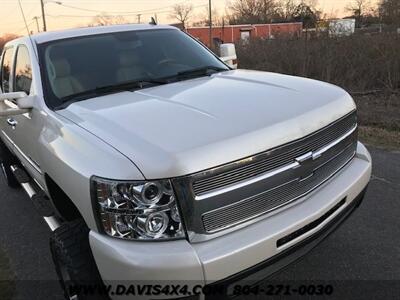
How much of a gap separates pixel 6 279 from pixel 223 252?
7.35ft

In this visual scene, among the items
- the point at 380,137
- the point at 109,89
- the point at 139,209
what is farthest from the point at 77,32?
the point at 380,137

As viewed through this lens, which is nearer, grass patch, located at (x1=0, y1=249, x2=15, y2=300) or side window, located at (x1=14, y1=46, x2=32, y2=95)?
grass patch, located at (x1=0, y1=249, x2=15, y2=300)

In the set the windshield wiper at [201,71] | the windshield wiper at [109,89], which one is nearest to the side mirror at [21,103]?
the windshield wiper at [109,89]

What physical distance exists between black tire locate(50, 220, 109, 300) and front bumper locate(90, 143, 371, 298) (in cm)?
22

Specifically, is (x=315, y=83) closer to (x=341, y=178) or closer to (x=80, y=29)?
(x=341, y=178)

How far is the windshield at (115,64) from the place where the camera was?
11.6 ft

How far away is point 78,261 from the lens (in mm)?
2559

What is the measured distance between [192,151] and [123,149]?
14.6 inches

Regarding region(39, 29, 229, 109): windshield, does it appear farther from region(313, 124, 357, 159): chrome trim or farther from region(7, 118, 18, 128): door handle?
region(313, 124, 357, 159): chrome trim

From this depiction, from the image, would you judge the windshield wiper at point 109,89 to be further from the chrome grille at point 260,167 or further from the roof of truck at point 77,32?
the chrome grille at point 260,167

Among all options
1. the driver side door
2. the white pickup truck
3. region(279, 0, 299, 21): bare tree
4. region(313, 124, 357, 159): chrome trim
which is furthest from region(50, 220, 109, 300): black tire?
region(279, 0, 299, 21): bare tree

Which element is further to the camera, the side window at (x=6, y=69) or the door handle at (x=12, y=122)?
the side window at (x=6, y=69)

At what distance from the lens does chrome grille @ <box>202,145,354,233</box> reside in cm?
231

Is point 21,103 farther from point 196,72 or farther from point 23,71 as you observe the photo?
point 196,72
